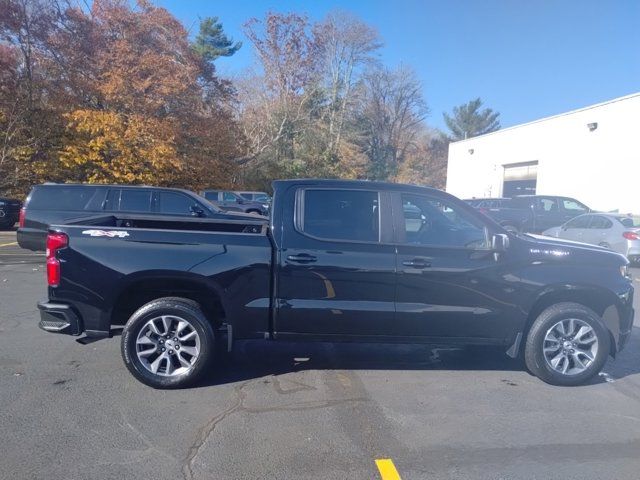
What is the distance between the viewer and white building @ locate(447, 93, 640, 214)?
966 inches

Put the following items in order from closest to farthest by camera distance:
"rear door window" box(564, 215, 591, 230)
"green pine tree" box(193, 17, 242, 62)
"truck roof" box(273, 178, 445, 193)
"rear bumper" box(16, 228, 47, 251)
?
"truck roof" box(273, 178, 445, 193)
"rear bumper" box(16, 228, 47, 251)
"rear door window" box(564, 215, 591, 230)
"green pine tree" box(193, 17, 242, 62)

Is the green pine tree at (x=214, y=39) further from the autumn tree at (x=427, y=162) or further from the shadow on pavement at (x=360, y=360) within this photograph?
the shadow on pavement at (x=360, y=360)

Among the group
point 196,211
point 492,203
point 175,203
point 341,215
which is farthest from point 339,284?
point 492,203

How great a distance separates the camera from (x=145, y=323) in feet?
14.8

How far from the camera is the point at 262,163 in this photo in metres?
37.8

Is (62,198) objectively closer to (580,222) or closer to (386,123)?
(580,222)

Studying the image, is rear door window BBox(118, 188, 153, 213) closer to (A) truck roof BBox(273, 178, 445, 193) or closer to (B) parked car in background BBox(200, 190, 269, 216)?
(A) truck roof BBox(273, 178, 445, 193)

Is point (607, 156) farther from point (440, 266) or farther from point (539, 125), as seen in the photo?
point (440, 266)

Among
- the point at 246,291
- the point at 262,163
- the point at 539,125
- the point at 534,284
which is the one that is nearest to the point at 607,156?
the point at 539,125

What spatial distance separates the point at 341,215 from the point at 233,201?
64.3ft

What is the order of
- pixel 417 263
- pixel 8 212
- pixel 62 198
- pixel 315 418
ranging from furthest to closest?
pixel 8 212
pixel 62 198
pixel 417 263
pixel 315 418

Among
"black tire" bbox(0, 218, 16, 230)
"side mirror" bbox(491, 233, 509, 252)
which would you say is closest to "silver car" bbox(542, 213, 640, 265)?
"side mirror" bbox(491, 233, 509, 252)

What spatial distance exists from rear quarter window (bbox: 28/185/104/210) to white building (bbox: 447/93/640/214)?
24052 millimetres

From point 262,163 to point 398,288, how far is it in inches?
1347
